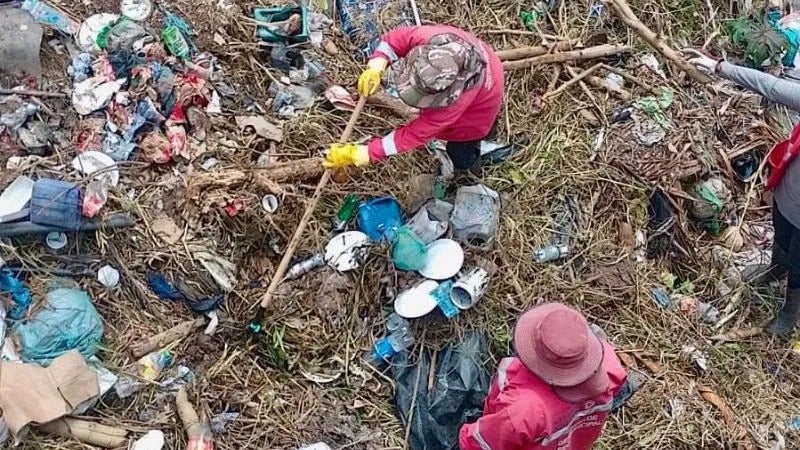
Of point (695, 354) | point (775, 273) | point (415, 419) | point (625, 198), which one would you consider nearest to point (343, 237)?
point (415, 419)

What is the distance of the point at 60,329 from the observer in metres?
3.83

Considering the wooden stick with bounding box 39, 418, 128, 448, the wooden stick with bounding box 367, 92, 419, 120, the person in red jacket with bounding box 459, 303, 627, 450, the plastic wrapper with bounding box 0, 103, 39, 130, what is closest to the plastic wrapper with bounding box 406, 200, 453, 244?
the wooden stick with bounding box 367, 92, 419, 120

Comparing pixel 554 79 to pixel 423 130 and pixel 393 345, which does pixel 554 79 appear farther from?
pixel 393 345

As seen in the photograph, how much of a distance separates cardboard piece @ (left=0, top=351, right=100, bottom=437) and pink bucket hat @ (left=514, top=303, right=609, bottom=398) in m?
1.89

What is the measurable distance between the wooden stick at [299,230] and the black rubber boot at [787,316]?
2337 millimetres

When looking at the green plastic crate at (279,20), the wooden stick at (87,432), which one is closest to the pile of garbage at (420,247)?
the wooden stick at (87,432)

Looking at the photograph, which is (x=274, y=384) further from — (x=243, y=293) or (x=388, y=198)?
(x=388, y=198)

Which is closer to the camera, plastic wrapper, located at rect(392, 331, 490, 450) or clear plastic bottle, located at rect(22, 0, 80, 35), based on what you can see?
plastic wrapper, located at rect(392, 331, 490, 450)

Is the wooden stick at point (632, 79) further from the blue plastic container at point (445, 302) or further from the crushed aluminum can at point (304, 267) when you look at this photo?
the crushed aluminum can at point (304, 267)

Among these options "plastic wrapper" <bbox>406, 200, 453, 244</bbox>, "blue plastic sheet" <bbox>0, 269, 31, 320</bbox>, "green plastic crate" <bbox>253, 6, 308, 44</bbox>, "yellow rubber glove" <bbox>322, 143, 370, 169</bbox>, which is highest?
"green plastic crate" <bbox>253, 6, 308, 44</bbox>

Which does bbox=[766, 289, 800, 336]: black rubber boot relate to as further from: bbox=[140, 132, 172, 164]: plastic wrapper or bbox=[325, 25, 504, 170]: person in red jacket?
bbox=[140, 132, 172, 164]: plastic wrapper

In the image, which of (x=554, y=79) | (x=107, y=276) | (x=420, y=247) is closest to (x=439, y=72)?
(x=420, y=247)

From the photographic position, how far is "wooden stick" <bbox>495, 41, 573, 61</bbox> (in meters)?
5.09

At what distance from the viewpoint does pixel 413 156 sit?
4.67 m
